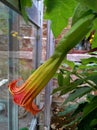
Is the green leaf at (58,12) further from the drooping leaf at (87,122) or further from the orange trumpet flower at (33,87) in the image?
the drooping leaf at (87,122)

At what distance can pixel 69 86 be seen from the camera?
60cm

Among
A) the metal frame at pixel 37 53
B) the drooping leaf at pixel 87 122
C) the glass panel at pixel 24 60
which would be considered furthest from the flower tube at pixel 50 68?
the glass panel at pixel 24 60

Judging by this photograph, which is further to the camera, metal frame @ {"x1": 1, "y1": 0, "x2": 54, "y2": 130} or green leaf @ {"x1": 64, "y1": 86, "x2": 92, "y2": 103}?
metal frame @ {"x1": 1, "y1": 0, "x2": 54, "y2": 130}

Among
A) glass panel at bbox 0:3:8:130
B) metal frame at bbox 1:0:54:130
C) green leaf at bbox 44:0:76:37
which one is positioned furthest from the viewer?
metal frame at bbox 1:0:54:130

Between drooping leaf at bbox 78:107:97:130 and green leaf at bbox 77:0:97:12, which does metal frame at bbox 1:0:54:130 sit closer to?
drooping leaf at bbox 78:107:97:130

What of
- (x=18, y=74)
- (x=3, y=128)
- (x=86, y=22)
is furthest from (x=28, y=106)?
(x=18, y=74)

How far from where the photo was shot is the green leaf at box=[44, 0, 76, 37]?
17.4 inches

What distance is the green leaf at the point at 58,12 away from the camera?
1.45 feet

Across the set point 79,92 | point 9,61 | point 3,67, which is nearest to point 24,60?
point 9,61

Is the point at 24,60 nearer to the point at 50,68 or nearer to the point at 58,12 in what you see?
the point at 58,12

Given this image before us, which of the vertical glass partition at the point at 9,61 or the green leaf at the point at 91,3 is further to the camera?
the vertical glass partition at the point at 9,61

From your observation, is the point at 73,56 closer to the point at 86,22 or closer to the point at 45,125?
the point at 45,125

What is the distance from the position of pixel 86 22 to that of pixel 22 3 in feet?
0.44

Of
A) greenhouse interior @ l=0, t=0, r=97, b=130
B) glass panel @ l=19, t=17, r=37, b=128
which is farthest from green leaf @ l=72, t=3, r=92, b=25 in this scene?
glass panel @ l=19, t=17, r=37, b=128
